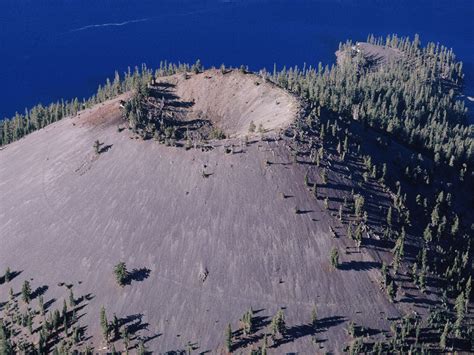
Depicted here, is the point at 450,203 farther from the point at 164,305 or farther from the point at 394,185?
the point at 164,305

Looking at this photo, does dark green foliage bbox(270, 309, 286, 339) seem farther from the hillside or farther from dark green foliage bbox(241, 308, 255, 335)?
dark green foliage bbox(241, 308, 255, 335)

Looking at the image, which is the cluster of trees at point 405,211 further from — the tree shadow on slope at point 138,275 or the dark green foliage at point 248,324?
the tree shadow on slope at point 138,275

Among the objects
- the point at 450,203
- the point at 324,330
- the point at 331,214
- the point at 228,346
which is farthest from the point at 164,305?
the point at 450,203

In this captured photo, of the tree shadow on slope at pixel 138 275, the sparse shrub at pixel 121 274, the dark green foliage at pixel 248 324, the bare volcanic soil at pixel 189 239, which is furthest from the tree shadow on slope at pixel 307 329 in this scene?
the sparse shrub at pixel 121 274

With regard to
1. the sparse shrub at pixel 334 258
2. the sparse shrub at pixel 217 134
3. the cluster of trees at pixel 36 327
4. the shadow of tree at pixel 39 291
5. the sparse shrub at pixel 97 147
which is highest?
the sparse shrub at pixel 217 134

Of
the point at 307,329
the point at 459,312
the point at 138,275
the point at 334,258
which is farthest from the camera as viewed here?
the point at 138,275

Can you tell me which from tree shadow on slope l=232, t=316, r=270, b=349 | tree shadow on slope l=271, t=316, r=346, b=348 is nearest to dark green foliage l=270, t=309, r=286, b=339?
tree shadow on slope l=271, t=316, r=346, b=348

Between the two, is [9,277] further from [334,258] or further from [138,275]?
[334,258]

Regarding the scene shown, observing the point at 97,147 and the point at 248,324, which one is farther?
the point at 97,147

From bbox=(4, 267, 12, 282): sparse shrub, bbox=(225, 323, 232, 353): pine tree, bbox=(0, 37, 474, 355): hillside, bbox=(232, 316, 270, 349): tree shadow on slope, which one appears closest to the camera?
bbox=(225, 323, 232, 353): pine tree

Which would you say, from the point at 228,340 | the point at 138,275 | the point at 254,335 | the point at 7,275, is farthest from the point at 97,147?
the point at 254,335
